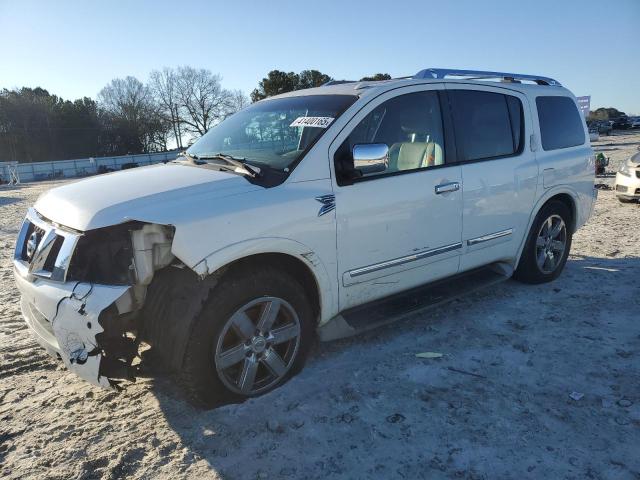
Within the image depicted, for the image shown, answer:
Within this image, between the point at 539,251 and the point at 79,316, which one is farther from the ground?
the point at 79,316

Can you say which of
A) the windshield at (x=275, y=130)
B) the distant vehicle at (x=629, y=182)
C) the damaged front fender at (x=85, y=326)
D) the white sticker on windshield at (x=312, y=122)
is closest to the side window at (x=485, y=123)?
the windshield at (x=275, y=130)

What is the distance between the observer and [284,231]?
297 cm

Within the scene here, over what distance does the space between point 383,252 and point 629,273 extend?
3.55 metres

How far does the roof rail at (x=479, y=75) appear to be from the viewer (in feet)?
13.5

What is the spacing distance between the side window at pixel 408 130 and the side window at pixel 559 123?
1.56 meters

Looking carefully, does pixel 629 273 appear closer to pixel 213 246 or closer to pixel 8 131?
pixel 213 246

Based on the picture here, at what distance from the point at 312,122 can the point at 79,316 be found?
1979mm

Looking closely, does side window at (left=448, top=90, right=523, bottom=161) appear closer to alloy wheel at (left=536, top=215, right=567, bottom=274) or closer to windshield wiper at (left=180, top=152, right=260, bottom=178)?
alloy wheel at (left=536, top=215, right=567, bottom=274)

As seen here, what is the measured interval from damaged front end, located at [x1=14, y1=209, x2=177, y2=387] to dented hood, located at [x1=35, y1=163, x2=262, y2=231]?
96mm

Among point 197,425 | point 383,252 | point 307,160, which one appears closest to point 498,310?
point 383,252

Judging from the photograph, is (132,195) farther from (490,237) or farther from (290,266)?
(490,237)

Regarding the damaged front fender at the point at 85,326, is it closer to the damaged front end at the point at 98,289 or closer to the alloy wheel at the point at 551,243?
the damaged front end at the point at 98,289

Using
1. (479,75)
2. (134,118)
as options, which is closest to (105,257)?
(479,75)

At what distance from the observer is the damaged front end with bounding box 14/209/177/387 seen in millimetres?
2576
